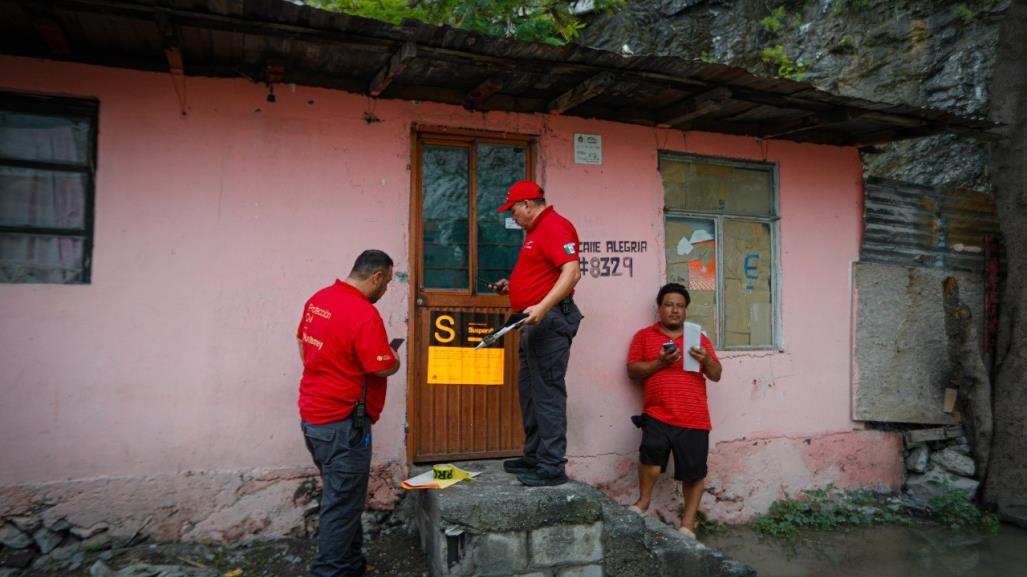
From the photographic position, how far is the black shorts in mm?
4867

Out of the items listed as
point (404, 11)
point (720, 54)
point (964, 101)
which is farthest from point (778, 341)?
point (720, 54)

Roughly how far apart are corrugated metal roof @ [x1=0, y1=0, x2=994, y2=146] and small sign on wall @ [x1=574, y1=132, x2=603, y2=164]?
189 millimetres

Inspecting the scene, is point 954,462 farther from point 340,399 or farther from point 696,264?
point 340,399

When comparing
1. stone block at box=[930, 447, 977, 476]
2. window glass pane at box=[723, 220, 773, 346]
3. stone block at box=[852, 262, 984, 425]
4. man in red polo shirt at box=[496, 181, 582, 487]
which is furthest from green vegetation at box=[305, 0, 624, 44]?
stone block at box=[930, 447, 977, 476]

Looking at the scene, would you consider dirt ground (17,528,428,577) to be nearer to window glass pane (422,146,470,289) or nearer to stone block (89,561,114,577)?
stone block (89,561,114,577)

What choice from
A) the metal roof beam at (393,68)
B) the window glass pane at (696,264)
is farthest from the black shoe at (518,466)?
the metal roof beam at (393,68)

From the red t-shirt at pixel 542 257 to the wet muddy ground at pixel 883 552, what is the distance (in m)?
2.65

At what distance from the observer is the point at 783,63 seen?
398 inches

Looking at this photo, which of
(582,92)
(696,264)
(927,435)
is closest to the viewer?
(582,92)

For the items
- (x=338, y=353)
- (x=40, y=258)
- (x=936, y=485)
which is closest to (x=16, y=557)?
(x=40, y=258)

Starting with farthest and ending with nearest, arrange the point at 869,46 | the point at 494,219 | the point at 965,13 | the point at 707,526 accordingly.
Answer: the point at 869,46 < the point at 965,13 < the point at 707,526 < the point at 494,219

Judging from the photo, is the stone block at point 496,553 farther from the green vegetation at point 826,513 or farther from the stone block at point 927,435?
the stone block at point 927,435

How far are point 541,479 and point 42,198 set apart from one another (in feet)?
11.2

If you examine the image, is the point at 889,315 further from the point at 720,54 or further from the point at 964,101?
the point at 720,54
